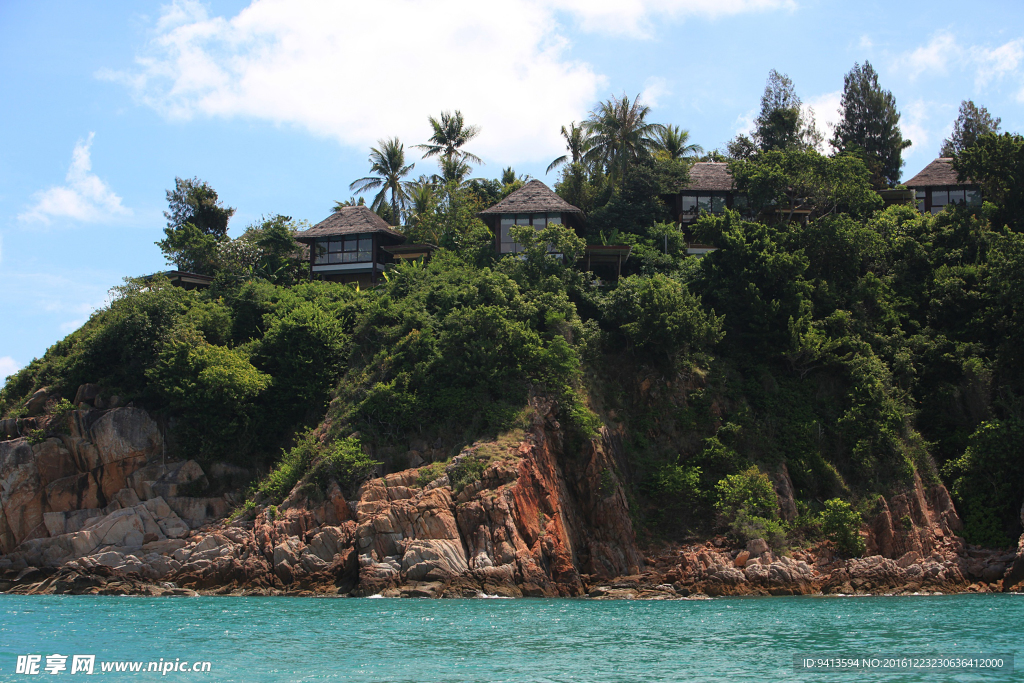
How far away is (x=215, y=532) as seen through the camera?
36656 mm

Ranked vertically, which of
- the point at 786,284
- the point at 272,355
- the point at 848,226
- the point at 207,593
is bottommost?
the point at 207,593

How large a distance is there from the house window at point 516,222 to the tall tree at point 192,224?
18.4 m

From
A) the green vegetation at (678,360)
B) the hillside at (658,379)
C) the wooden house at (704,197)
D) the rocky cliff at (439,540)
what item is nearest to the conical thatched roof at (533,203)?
the green vegetation at (678,360)

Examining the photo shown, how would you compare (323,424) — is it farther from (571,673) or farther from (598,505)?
(571,673)

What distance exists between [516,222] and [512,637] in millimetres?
31498

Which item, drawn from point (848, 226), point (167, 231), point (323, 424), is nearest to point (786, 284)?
point (848, 226)

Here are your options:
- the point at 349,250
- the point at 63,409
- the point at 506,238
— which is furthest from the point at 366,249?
the point at 63,409

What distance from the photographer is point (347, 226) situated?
5416 cm

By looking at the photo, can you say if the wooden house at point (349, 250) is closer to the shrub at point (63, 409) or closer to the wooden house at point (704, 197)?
the shrub at point (63, 409)

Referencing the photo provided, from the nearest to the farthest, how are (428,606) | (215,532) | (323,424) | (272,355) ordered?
1. (428,606)
2. (215,532)
3. (323,424)
4. (272,355)

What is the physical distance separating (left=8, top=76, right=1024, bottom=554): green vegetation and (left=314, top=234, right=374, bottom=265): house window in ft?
16.2

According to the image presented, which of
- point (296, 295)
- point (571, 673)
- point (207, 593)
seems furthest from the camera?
point (296, 295)

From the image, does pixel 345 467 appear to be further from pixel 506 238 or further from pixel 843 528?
pixel 843 528

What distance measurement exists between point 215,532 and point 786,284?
28776mm
